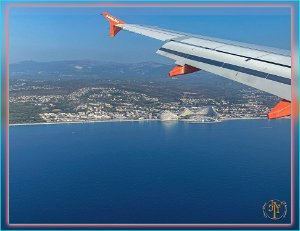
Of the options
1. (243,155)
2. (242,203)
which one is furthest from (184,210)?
(243,155)

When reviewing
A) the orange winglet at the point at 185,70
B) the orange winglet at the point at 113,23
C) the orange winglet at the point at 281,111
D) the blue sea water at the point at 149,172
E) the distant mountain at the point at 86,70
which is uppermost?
the orange winglet at the point at 113,23

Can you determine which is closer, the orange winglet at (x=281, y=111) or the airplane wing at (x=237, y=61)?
the orange winglet at (x=281, y=111)

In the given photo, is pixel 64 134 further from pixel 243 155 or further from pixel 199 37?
pixel 199 37

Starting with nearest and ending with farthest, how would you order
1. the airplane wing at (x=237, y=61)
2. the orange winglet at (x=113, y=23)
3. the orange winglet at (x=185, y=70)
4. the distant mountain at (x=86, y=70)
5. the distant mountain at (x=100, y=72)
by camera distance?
the airplane wing at (x=237, y=61) < the orange winglet at (x=185, y=70) < the orange winglet at (x=113, y=23) < the distant mountain at (x=100, y=72) < the distant mountain at (x=86, y=70)

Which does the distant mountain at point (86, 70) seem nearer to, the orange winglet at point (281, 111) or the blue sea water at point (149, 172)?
the blue sea water at point (149, 172)

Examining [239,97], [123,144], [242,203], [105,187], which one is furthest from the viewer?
[239,97]

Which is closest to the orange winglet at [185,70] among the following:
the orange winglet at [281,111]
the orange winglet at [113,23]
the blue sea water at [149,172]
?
the orange winglet at [281,111]

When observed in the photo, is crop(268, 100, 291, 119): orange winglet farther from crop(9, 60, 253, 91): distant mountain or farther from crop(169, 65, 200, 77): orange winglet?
crop(9, 60, 253, 91): distant mountain
